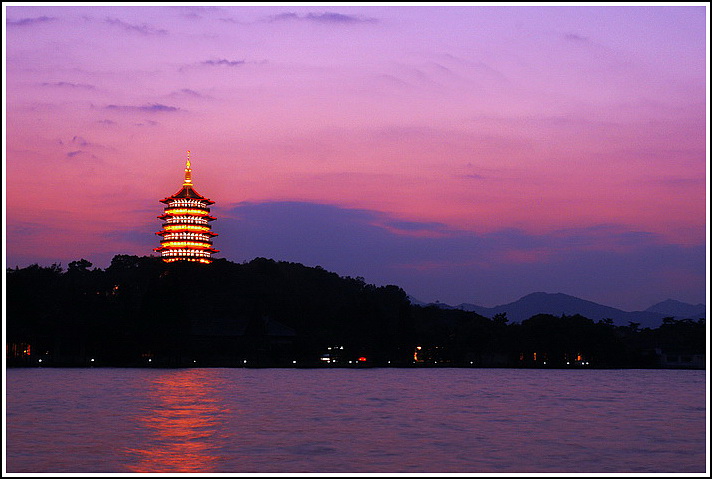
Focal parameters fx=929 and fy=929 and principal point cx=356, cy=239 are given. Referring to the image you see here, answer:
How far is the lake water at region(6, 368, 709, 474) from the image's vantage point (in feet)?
77.3

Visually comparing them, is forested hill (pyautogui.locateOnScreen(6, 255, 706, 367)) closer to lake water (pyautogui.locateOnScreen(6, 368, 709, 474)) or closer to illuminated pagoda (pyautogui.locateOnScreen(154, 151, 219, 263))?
illuminated pagoda (pyautogui.locateOnScreen(154, 151, 219, 263))

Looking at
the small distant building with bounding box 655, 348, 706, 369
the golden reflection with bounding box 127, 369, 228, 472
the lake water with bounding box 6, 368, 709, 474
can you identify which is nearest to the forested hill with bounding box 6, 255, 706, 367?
the small distant building with bounding box 655, 348, 706, 369

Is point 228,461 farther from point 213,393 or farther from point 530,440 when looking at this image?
point 213,393

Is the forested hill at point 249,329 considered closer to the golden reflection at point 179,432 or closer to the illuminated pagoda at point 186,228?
the illuminated pagoda at point 186,228

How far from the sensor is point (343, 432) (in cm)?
3120

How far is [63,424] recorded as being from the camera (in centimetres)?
3234

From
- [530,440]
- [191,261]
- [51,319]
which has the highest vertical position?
[191,261]

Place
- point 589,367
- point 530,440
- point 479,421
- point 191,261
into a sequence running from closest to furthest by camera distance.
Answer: point 530,440
point 479,421
point 589,367
point 191,261

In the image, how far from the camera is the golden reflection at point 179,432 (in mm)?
23116

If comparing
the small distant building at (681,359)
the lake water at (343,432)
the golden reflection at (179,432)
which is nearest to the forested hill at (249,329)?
the small distant building at (681,359)

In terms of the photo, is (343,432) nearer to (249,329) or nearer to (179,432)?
(179,432)

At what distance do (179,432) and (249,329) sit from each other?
68.5m

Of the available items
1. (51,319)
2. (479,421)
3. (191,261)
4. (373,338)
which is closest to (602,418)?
(479,421)

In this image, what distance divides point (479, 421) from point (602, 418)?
6520 mm
